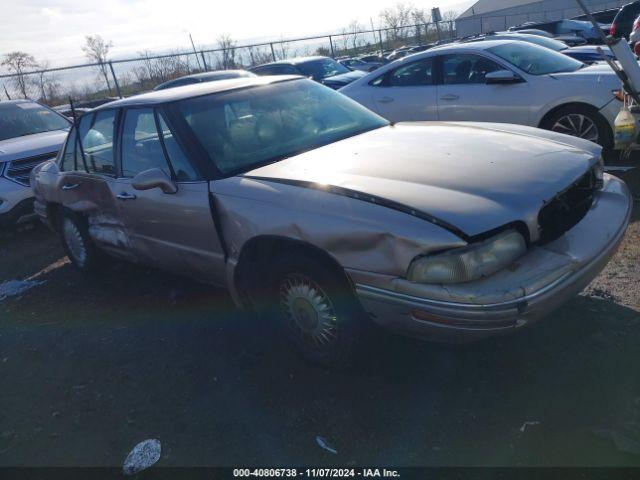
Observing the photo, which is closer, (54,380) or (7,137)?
(54,380)

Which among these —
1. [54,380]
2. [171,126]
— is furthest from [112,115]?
[54,380]

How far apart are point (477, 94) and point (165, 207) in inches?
181

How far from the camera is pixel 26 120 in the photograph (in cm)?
823

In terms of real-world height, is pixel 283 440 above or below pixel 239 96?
below

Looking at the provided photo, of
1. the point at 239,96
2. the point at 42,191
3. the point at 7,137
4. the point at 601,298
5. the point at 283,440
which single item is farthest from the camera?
the point at 7,137

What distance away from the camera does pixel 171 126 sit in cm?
340

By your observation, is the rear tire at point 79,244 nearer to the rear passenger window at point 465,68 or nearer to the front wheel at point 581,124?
the rear passenger window at point 465,68

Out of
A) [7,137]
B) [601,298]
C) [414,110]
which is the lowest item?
[601,298]

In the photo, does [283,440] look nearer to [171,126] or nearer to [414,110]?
[171,126]

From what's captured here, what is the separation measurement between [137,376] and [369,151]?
6.81 ft

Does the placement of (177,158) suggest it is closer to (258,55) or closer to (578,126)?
(578,126)

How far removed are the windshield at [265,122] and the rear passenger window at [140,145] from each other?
31 centimetres

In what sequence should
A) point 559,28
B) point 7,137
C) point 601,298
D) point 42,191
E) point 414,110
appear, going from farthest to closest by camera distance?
1. point 559,28
2. point 7,137
3. point 414,110
4. point 42,191
5. point 601,298

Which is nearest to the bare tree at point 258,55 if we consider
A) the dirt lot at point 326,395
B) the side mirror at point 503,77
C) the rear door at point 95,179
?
the side mirror at point 503,77
